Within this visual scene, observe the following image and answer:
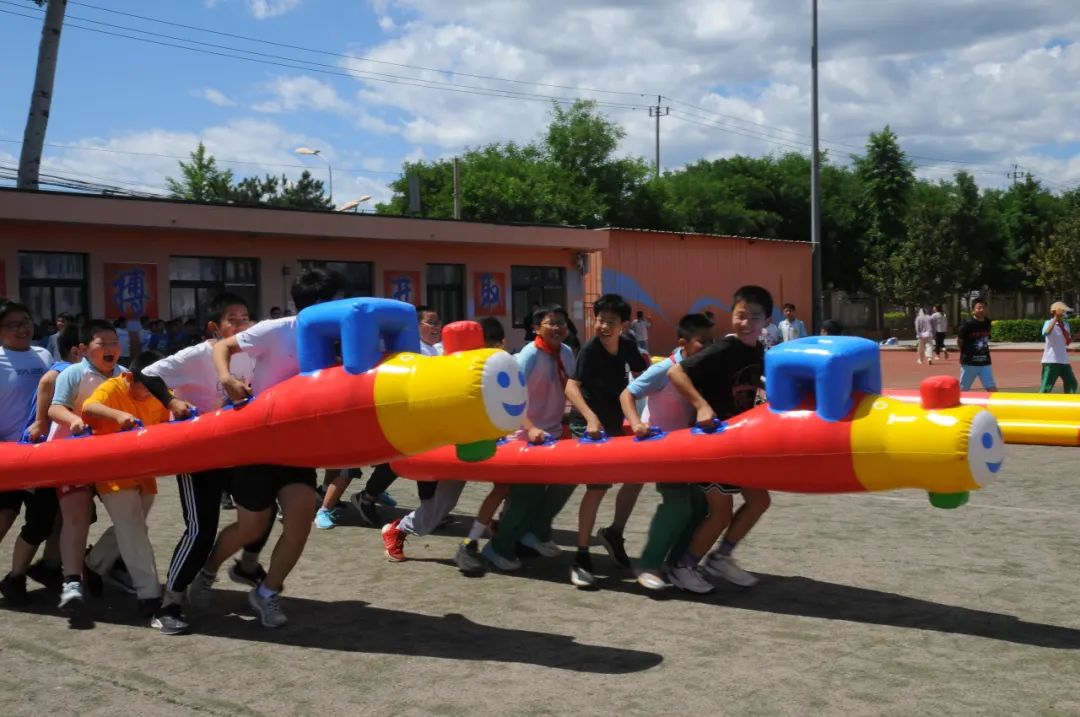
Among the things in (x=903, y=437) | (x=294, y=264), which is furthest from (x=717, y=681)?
(x=294, y=264)

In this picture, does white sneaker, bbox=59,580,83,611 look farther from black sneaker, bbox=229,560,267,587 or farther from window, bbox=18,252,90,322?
window, bbox=18,252,90,322

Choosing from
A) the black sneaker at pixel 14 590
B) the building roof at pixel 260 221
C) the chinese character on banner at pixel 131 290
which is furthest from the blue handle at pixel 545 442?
the chinese character on banner at pixel 131 290

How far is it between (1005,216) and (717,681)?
6021 centimetres

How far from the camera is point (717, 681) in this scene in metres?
4.79

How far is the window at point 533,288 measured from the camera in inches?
1125

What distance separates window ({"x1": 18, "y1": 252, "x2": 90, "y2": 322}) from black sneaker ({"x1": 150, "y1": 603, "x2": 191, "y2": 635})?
593 inches

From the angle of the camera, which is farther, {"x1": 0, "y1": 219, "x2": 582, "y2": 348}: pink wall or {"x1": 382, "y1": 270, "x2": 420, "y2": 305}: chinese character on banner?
{"x1": 382, "y1": 270, "x2": 420, "y2": 305}: chinese character on banner

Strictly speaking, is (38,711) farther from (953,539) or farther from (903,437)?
(953,539)

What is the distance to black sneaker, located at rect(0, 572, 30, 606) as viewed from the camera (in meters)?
6.35

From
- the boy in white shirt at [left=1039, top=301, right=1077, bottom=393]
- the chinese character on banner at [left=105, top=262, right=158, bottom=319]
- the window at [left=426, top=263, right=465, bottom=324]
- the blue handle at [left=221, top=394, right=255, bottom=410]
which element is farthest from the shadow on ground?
the window at [left=426, top=263, right=465, bottom=324]

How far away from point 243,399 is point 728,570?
2897 millimetres

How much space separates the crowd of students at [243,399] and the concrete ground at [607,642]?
0.61 feet

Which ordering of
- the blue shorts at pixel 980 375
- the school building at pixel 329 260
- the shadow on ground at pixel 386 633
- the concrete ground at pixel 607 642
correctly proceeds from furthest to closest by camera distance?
the school building at pixel 329 260 < the blue shorts at pixel 980 375 < the shadow on ground at pixel 386 633 < the concrete ground at pixel 607 642

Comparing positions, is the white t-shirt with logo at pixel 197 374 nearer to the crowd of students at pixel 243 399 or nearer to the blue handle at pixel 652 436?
the crowd of students at pixel 243 399
